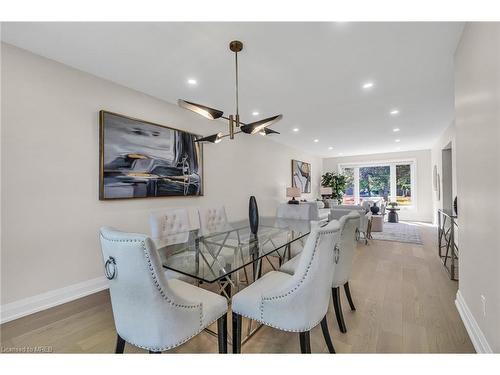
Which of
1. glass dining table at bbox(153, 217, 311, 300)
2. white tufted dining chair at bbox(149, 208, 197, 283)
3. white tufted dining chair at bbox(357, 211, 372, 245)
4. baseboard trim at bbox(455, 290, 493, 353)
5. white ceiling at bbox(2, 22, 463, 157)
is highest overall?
white ceiling at bbox(2, 22, 463, 157)

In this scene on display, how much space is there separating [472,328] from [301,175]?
19.5 feet

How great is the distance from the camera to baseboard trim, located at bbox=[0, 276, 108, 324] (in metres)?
1.97

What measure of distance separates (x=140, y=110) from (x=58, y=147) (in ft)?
3.48

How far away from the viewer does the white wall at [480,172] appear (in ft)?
4.33

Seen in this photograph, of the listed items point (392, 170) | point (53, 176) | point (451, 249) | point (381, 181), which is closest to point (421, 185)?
point (392, 170)

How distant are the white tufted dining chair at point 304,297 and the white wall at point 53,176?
2.05 m

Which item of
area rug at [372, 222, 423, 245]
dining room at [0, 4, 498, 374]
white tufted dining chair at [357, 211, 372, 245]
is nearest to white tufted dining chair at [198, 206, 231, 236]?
dining room at [0, 4, 498, 374]

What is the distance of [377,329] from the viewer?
5.98 feet

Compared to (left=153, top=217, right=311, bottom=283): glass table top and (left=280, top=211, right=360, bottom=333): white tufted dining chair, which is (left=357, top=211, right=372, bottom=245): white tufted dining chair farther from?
(left=280, top=211, right=360, bottom=333): white tufted dining chair

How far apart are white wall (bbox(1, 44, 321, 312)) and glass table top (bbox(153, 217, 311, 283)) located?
902 mm

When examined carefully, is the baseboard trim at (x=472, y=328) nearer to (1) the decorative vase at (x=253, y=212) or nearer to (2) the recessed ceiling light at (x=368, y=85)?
(1) the decorative vase at (x=253, y=212)

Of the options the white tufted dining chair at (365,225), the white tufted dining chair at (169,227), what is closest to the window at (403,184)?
the white tufted dining chair at (365,225)

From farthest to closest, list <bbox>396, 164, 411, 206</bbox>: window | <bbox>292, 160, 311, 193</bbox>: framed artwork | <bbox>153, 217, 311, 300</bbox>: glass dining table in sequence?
<bbox>396, 164, 411, 206</bbox>: window → <bbox>292, 160, 311, 193</bbox>: framed artwork → <bbox>153, 217, 311, 300</bbox>: glass dining table
